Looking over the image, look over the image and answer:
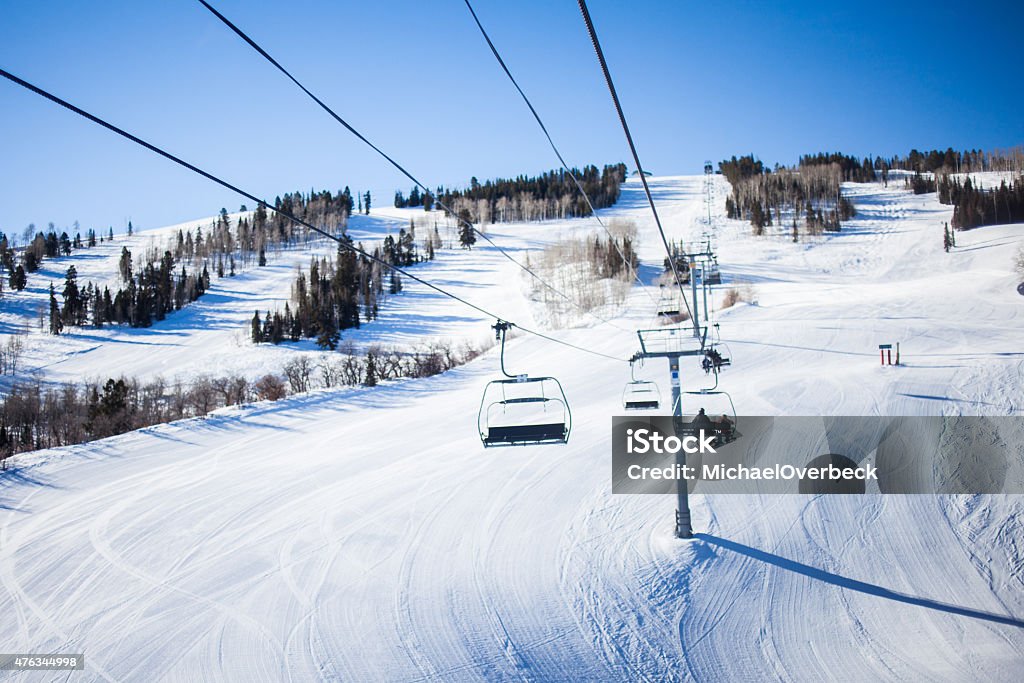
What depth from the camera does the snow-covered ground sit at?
9516 millimetres

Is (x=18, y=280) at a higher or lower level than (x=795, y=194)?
lower

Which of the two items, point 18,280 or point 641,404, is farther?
point 18,280

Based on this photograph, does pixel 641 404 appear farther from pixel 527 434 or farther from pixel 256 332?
pixel 256 332

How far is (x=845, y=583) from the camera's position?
1164 centimetres

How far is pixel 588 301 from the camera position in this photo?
50688 mm

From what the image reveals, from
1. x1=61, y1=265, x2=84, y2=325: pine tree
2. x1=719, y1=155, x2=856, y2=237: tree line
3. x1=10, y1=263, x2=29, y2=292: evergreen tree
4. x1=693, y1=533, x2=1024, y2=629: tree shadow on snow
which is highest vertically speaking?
x1=719, y1=155, x2=856, y2=237: tree line

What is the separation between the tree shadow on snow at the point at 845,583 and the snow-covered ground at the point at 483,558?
0.16 feet

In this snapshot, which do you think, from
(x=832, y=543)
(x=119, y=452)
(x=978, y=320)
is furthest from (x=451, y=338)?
(x=832, y=543)

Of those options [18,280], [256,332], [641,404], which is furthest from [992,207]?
[18,280]

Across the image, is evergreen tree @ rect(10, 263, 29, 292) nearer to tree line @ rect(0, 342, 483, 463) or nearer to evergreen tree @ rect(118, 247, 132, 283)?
evergreen tree @ rect(118, 247, 132, 283)

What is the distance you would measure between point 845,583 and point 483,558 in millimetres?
7518

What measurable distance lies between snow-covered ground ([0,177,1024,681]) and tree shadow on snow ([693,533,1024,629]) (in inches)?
1.9

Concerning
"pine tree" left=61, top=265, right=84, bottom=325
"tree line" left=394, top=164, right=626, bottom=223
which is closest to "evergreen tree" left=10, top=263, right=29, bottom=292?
"pine tree" left=61, top=265, right=84, bottom=325

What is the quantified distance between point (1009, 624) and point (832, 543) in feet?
10.3
